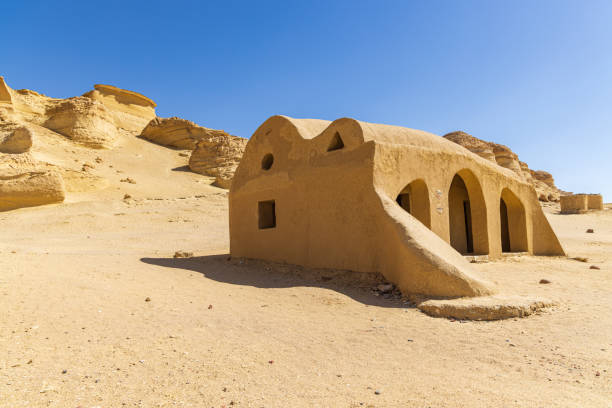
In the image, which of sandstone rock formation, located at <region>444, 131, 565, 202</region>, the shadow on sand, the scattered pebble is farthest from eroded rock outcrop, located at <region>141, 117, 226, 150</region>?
the scattered pebble

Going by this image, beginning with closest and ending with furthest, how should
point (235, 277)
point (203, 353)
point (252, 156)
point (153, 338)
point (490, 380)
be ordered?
point (490, 380) → point (203, 353) → point (153, 338) → point (235, 277) → point (252, 156)

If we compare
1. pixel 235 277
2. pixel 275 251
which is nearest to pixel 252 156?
pixel 275 251

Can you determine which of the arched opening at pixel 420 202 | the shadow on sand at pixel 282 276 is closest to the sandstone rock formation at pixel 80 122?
the shadow on sand at pixel 282 276

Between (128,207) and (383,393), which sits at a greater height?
(128,207)

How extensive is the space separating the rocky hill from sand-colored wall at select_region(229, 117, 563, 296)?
45.3 ft

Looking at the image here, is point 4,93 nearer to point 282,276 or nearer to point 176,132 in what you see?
point 176,132

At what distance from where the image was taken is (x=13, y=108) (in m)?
31.4

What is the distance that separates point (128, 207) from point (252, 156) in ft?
41.9

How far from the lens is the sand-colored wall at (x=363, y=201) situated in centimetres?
580

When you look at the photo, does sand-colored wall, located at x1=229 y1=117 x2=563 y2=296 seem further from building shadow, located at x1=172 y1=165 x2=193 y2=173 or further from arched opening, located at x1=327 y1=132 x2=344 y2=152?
building shadow, located at x1=172 y1=165 x2=193 y2=173

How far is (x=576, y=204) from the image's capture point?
27641 millimetres

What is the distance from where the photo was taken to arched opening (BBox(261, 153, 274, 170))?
9.64m

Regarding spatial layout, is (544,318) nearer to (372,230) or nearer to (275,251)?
(372,230)

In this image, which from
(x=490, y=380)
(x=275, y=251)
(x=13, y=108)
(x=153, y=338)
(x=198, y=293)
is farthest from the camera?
(x=13, y=108)
